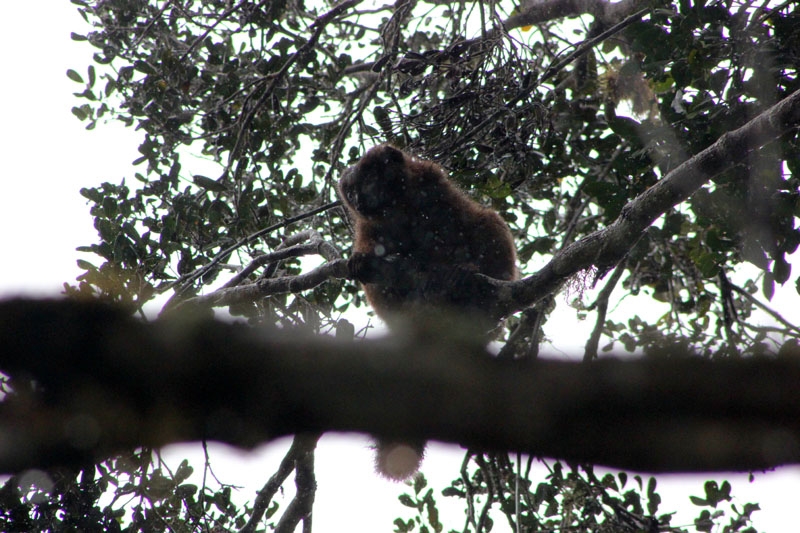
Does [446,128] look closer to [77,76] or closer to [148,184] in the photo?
[148,184]

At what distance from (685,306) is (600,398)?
19.8ft

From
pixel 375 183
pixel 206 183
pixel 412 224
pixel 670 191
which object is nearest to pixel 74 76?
pixel 206 183

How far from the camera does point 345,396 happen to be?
154 cm

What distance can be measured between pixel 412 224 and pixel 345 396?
13.8 ft

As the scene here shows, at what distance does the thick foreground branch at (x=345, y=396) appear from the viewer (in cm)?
137

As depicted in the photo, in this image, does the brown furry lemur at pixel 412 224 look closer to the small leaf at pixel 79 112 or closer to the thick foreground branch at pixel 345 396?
the small leaf at pixel 79 112

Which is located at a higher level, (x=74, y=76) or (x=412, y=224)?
(x=74, y=76)

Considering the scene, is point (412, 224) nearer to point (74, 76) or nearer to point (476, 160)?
point (476, 160)

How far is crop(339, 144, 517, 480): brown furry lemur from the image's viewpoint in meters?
5.55

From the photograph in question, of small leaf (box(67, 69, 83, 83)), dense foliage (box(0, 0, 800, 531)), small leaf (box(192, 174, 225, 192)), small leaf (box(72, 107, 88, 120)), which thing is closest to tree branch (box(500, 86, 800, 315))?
dense foliage (box(0, 0, 800, 531))

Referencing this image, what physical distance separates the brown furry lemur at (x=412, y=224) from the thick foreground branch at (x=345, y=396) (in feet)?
11.7

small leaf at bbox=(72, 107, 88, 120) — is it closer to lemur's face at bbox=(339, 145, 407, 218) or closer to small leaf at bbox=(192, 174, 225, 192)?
small leaf at bbox=(192, 174, 225, 192)

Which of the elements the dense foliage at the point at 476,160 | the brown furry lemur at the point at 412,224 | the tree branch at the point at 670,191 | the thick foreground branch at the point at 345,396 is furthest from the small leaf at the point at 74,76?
the thick foreground branch at the point at 345,396

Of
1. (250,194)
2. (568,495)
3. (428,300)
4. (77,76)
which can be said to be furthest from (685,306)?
(77,76)
